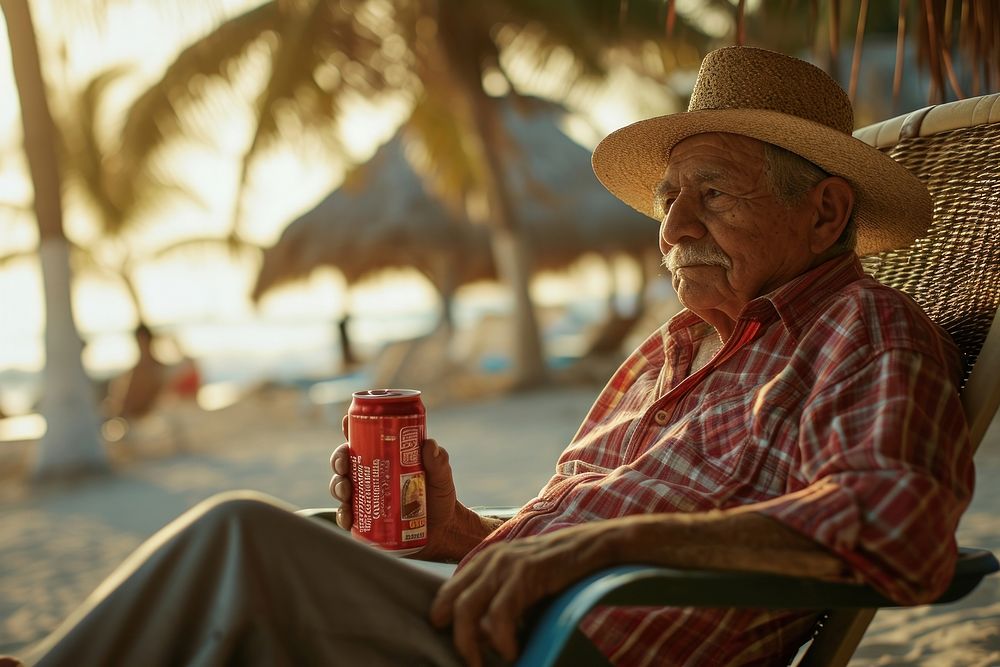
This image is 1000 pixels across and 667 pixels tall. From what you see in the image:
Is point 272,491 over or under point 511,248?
under

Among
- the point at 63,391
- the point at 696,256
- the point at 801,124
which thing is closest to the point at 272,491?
the point at 63,391

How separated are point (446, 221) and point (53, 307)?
32.5ft

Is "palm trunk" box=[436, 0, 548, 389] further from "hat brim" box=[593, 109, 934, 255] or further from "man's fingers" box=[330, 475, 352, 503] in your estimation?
"man's fingers" box=[330, 475, 352, 503]

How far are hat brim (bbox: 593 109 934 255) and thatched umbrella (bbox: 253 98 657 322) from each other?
14.1 metres

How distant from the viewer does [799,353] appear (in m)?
1.54

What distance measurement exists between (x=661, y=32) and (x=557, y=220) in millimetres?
6542

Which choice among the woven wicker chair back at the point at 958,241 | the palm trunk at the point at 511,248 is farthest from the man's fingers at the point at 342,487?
the palm trunk at the point at 511,248

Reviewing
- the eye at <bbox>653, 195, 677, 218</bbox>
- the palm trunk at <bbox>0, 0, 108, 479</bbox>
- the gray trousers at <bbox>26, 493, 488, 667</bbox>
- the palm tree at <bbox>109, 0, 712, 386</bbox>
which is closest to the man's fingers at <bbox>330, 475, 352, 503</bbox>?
the gray trousers at <bbox>26, 493, 488, 667</bbox>

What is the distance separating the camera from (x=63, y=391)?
722cm

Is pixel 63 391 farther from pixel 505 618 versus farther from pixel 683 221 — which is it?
pixel 505 618

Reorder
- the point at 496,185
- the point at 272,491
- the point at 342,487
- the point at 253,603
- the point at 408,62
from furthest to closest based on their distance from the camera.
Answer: the point at 408,62 → the point at 496,185 → the point at 272,491 → the point at 342,487 → the point at 253,603

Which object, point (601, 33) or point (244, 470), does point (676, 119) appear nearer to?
point (244, 470)

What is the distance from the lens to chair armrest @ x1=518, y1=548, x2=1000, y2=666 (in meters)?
1.16

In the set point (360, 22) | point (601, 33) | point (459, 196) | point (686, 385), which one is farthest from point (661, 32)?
point (686, 385)
